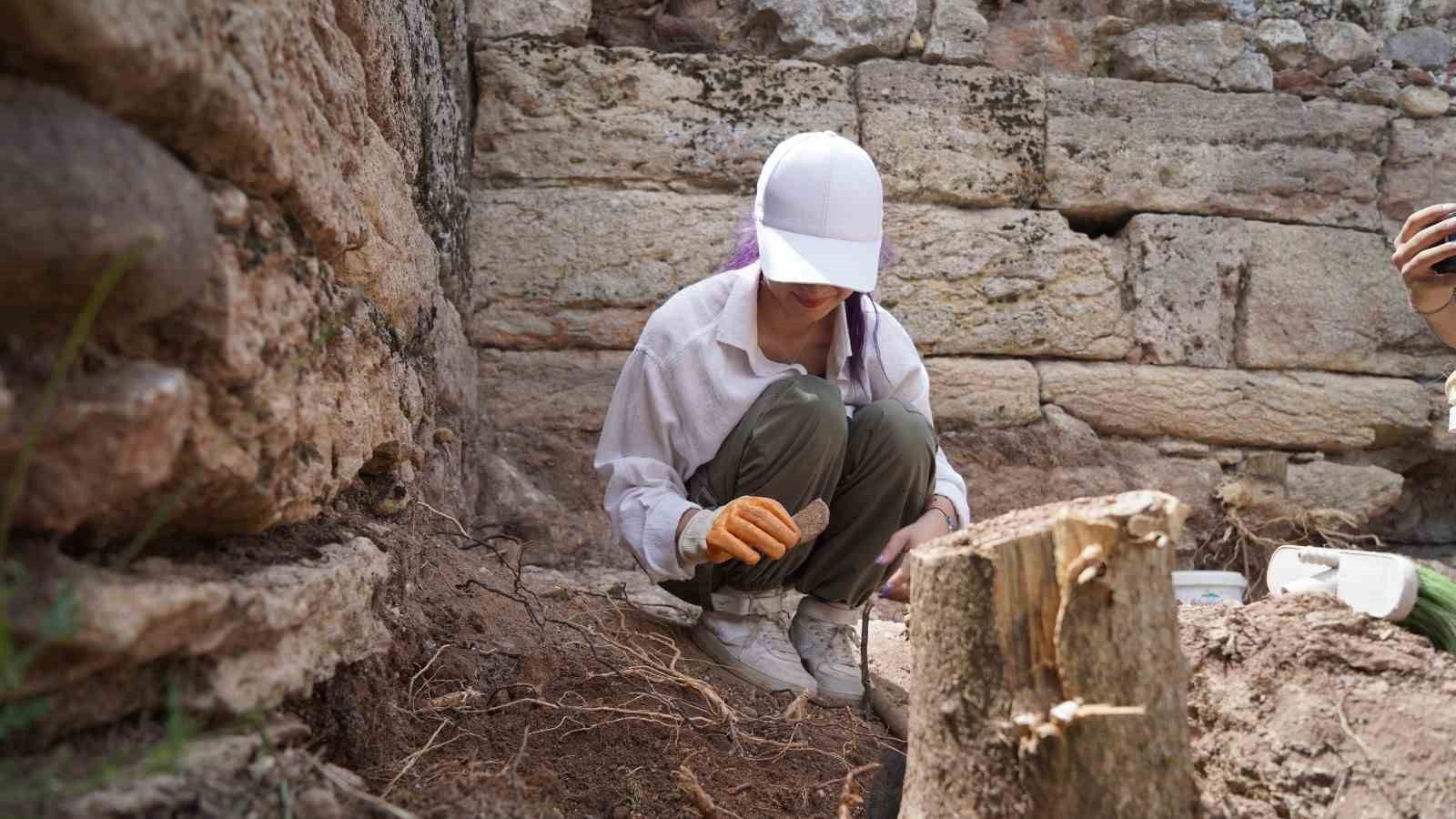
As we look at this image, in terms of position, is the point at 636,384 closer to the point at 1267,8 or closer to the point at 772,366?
the point at 772,366

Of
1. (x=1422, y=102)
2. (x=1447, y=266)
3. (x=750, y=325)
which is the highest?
(x=1422, y=102)

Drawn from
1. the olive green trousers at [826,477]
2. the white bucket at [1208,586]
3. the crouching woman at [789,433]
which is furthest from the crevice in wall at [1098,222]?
the olive green trousers at [826,477]

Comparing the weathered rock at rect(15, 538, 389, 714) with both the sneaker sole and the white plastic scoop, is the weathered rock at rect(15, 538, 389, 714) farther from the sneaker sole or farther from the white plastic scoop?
the white plastic scoop

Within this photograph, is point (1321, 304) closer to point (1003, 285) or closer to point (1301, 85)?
point (1301, 85)

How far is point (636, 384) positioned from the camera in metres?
2.54

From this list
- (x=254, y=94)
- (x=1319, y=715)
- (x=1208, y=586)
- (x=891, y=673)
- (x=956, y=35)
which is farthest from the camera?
(x=956, y=35)

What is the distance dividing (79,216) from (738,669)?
1.88 m

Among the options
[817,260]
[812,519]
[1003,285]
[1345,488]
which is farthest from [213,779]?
[1345,488]

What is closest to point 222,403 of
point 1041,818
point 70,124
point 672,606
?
point 70,124

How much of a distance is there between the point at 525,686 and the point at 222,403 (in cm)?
110

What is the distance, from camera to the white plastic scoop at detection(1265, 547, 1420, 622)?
5.58 feet

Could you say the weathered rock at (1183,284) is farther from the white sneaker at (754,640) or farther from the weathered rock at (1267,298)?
the white sneaker at (754,640)

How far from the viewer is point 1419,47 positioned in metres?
3.91

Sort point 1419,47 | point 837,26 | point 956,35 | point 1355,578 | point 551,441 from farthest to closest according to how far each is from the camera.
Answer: point 1419,47 < point 956,35 < point 837,26 < point 551,441 < point 1355,578
